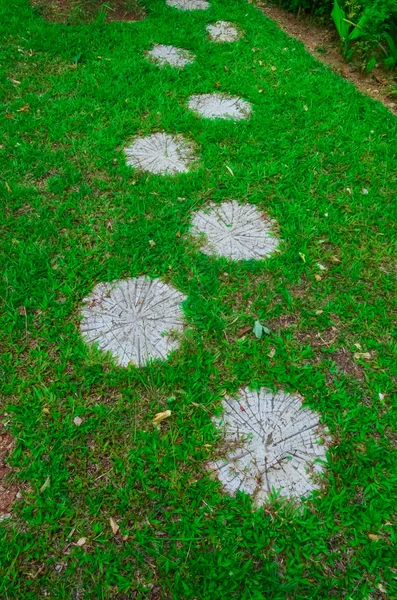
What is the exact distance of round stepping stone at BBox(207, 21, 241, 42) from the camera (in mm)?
4199

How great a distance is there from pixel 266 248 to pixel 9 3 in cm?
397

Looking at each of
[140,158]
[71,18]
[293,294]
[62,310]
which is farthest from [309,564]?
[71,18]

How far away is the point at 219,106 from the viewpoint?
340cm

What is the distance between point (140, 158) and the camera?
289 centimetres

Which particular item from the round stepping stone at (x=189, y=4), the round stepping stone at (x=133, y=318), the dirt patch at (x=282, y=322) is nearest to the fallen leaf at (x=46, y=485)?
the round stepping stone at (x=133, y=318)

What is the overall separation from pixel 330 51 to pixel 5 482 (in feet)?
15.4

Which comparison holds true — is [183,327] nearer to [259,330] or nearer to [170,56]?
[259,330]

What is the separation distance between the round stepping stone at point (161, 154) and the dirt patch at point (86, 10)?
6.80 ft

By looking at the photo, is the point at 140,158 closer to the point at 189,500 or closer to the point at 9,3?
the point at 189,500

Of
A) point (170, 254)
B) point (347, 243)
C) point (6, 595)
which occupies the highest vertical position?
point (347, 243)

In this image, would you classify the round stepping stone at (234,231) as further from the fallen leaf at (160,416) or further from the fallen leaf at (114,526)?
the fallen leaf at (114,526)

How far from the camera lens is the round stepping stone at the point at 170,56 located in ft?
12.4

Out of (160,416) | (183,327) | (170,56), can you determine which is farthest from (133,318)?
(170,56)

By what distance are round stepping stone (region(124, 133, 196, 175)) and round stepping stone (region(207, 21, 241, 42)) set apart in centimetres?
184
